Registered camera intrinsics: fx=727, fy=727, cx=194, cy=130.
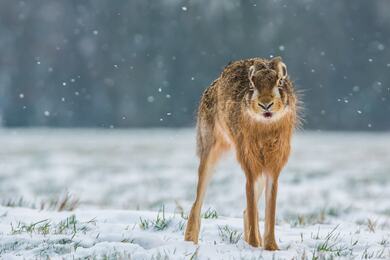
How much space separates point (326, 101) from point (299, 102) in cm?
6628

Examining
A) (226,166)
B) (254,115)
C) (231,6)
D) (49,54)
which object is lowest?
(226,166)

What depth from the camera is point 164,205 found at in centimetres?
1006

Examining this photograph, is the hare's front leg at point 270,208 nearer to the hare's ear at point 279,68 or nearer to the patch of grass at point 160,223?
the hare's ear at point 279,68

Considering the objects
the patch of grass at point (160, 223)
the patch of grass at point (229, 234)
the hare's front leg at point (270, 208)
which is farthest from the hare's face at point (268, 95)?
the patch of grass at point (160, 223)

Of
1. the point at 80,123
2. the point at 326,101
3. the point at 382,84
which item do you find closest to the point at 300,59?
the point at 326,101

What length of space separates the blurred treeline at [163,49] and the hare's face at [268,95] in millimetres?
64814

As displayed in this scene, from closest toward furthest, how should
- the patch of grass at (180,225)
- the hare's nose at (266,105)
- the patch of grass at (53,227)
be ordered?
the hare's nose at (266,105), the patch of grass at (53,227), the patch of grass at (180,225)

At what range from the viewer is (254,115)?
564cm

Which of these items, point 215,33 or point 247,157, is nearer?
point 247,157

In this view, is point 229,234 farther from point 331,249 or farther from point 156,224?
point 331,249

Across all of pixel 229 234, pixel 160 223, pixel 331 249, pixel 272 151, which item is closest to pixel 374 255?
pixel 331 249

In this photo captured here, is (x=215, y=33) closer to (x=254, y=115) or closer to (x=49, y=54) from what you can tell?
(x=49, y=54)

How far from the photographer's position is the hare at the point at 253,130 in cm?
557

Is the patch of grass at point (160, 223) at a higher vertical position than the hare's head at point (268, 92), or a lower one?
lower
